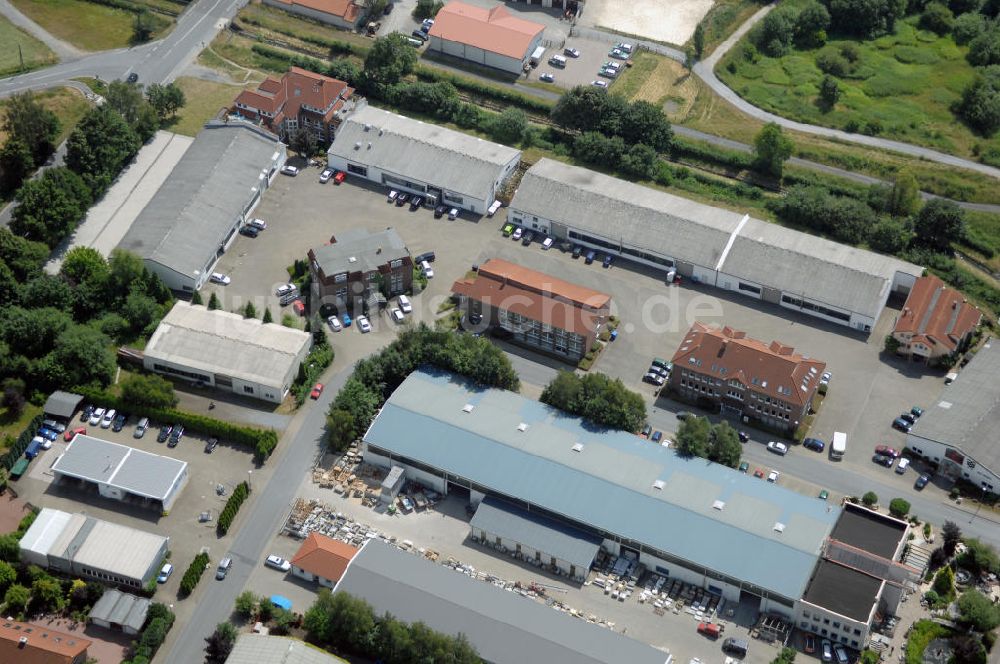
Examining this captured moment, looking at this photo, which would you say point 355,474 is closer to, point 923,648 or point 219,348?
point 219,348

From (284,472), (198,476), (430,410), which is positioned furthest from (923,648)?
(198,476)

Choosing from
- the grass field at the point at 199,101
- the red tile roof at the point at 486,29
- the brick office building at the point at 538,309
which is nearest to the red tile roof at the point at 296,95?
the grass field at the point at 199,101

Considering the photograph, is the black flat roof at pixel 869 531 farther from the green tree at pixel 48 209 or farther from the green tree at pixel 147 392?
the green tree at pixel 48 209

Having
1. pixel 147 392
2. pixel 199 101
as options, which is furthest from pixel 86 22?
pixel 147 392

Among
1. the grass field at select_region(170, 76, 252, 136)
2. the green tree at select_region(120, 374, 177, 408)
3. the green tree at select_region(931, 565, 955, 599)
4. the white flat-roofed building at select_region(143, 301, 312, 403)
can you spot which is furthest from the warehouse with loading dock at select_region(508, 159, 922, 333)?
the green tree at select_region(120, 374, 177, 408)

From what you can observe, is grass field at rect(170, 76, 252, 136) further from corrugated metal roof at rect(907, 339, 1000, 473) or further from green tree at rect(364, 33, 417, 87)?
corrugated metal roof at rect(907, 339, 1000, 473)
